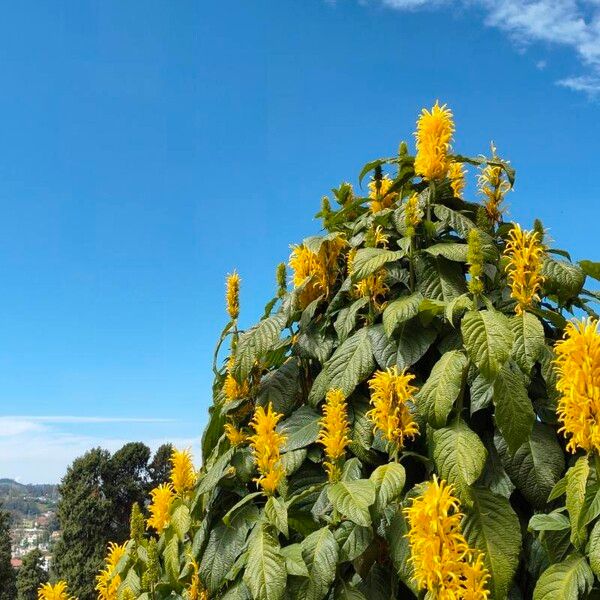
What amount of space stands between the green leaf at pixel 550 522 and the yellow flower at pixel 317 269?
95 cm

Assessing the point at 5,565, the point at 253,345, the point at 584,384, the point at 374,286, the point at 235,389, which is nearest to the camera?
the point at 584,384

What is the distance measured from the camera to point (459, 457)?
5.40 ft

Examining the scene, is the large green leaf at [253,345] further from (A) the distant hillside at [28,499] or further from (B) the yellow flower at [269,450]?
(A) the distant hillside at [28,499]

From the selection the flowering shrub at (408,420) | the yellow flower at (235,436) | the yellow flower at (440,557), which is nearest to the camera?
the yellow flower at (440,557)

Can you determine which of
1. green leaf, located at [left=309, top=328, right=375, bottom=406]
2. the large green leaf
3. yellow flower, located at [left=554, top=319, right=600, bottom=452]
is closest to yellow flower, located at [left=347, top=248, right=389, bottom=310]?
green leaf, located at [left=309, top=328, right=375, bottom=406]

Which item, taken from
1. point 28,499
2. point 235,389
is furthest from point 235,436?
point 28,499

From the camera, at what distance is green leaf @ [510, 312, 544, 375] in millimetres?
1679

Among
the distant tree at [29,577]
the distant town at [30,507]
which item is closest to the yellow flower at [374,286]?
the distant tree at [29,577]

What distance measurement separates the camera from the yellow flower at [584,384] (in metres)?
1.41

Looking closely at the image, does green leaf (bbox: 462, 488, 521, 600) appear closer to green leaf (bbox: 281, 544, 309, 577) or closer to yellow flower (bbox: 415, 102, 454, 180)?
green leaf (bbox: 281, 544, 309, 577)

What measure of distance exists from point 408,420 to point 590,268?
85cm

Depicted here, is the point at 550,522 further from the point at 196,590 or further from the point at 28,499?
the point at 28,499

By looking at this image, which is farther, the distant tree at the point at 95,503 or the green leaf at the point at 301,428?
the distant tree at the point at 95,503

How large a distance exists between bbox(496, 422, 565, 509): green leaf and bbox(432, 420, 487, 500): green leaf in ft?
0.41
